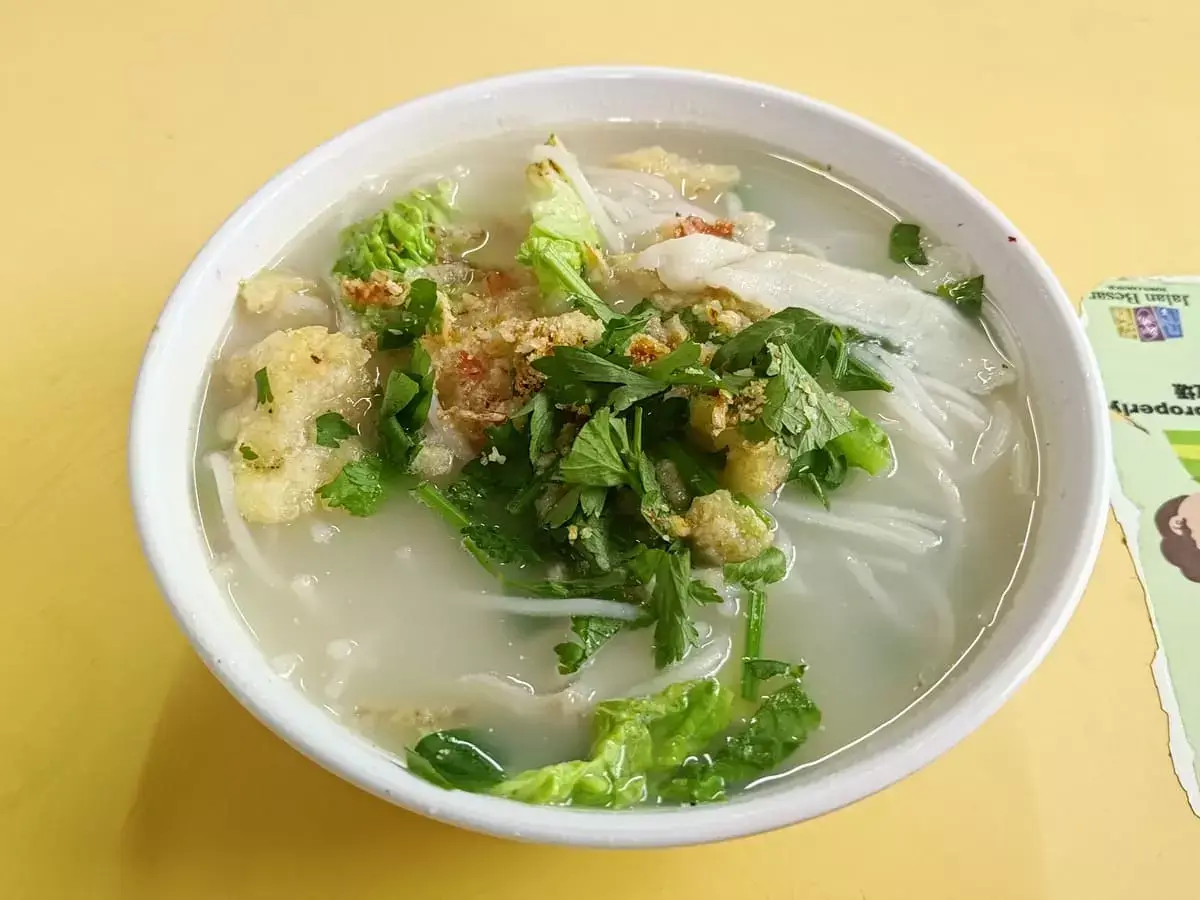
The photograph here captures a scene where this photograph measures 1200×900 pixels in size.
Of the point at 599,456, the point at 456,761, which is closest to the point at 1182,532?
the point at 599,456

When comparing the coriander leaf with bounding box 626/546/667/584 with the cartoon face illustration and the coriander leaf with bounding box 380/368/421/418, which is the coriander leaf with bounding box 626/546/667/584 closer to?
the coriander leaf with bounding box 380/368/421/418

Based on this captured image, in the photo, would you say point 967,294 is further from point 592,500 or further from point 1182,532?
point 592,500

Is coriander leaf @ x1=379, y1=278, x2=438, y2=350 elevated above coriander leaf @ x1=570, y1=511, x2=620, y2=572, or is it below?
above

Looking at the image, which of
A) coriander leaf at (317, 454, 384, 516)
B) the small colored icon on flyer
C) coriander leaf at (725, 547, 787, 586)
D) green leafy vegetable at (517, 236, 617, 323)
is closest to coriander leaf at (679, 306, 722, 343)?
green leafy vegetable at (517, 236, 617, 323)

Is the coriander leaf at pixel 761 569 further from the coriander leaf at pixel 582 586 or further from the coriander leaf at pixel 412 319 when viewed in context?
the coriander leaf at pixel 412 319

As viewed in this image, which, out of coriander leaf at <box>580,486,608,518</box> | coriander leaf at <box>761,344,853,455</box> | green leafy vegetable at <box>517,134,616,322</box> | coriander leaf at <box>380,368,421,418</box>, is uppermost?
green leafy vegetable at <box>517,134,616,322</box>

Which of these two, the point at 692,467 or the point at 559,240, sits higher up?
the point at 559,240

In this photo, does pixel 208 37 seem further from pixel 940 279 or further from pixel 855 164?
pixel 940 279
